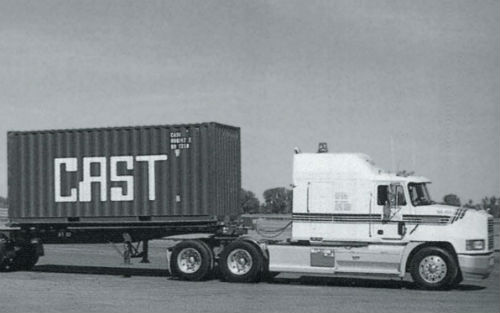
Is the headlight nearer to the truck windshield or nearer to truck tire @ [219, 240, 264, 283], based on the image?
the truck windshield

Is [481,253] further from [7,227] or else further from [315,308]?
[7,227]

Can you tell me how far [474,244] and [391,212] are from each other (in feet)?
6.57

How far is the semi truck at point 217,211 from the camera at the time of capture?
17859 mm

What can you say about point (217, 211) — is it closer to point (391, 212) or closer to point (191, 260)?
point (191, 260)

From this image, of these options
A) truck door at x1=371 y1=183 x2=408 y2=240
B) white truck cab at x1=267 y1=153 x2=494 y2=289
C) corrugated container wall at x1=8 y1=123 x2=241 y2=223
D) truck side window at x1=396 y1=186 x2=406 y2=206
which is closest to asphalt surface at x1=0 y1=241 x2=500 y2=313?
white truck cab at x1=267 y1=153 x2=494 y2=289

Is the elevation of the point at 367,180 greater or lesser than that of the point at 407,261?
greater

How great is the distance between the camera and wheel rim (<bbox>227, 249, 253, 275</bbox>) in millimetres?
18953

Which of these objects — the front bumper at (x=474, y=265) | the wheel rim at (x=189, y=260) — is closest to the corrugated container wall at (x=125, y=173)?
the wheel rim at (x=189, y=260)

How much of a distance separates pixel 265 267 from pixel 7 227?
26.3 feet

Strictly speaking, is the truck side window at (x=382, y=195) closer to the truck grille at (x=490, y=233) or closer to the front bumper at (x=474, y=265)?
the front bumper at (x=474, y=265)

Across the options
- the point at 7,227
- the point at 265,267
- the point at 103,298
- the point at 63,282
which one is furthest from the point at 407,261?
the point at 7,227

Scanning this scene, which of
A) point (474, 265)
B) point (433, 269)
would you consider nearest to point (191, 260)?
point (433, 269)

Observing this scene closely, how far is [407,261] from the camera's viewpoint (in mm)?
17922

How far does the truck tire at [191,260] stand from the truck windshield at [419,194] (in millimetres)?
5185
